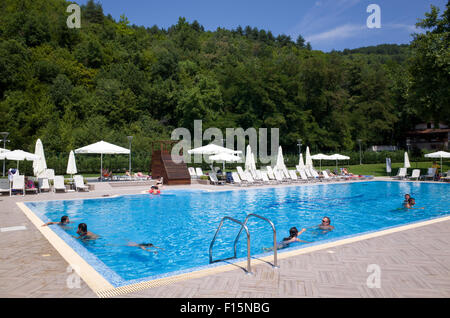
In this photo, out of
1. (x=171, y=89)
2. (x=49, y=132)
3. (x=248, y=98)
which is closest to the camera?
(x=49, y=132)

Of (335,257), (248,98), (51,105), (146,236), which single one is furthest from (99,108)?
(335,257)

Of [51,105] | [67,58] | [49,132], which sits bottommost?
[49,132]

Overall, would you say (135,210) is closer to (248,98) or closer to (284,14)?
(284,14)

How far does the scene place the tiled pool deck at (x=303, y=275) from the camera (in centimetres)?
368

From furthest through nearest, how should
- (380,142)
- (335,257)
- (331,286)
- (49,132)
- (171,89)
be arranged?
(380,142)
(171,89)
(49,132)
(335,257)
(331,286)

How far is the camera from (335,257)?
5.01 m

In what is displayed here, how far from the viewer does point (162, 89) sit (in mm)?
45656

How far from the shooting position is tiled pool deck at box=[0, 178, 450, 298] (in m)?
3.68

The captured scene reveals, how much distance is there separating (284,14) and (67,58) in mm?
37334
